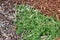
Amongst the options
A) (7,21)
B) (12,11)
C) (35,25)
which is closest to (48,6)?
(35,25)

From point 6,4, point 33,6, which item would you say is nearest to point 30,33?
point 33,6

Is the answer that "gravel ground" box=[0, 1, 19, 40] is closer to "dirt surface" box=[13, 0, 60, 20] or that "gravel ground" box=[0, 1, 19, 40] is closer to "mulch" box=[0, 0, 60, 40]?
"mulch" box=[0, 0, 60, 40]

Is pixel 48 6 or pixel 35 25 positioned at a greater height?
pixel 48 6

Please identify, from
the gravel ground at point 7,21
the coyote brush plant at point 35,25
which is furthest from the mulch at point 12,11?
the coyote brush plant at point 35,25

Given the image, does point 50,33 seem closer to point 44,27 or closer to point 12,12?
point 44,27

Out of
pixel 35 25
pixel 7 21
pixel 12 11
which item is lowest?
pixel 35 25

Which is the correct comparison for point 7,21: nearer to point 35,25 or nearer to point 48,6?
point 35,25

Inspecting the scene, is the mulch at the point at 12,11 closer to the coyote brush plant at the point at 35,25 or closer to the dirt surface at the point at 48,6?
the dirt surface at the point at 48,6
